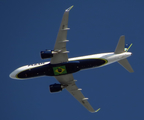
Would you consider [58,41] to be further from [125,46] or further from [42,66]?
[125,46]

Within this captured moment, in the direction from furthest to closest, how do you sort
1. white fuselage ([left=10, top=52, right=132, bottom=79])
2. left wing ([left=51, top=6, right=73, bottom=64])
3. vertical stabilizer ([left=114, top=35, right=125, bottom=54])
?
1. white fuselage ([left=10, top=52, right=132, bottom=79])
2. vertical stabilizer ([left=114, top=35, right=125, bottom=54])
3. left wing ([left=51, top=6, right=73, bottom=64])

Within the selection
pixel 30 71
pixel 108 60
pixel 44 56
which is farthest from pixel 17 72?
pixel 108 60

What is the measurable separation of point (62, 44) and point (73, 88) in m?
A: 13.2

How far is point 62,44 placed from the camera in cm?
5434

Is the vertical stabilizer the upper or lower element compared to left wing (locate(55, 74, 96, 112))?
upper

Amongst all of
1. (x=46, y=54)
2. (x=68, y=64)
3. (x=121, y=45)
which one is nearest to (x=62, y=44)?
(x=46, y=54)

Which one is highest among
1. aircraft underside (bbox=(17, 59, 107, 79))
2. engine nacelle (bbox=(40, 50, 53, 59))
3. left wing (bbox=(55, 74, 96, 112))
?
engine nacelle (bbox=(40, 50, 53, 59))

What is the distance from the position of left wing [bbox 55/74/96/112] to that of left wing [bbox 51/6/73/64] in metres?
5.65

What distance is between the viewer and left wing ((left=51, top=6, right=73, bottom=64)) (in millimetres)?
50784

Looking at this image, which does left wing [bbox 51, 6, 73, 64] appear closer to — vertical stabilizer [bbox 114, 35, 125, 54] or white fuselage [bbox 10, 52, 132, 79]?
white fuselage [bbox 10, 52, 132, 79]

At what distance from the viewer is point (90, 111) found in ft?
214

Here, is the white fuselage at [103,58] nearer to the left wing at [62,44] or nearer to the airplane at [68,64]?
the airplane at [68,64]

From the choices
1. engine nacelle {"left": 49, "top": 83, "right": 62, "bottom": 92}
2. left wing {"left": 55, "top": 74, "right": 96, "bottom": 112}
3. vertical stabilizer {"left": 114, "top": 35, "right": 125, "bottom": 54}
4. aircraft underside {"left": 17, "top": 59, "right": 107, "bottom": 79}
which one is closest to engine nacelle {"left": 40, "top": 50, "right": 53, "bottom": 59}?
aircraft underside {"left": 17, "top": 59, "right": 107, "bottom": 79}

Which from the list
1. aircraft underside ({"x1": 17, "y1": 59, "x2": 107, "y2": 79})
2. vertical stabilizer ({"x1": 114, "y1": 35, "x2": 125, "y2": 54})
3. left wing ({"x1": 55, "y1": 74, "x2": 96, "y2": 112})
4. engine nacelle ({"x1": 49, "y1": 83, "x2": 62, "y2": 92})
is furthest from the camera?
left wing ({"x1": 55, "y1": 74, "x2": 96, "y2": 112})
